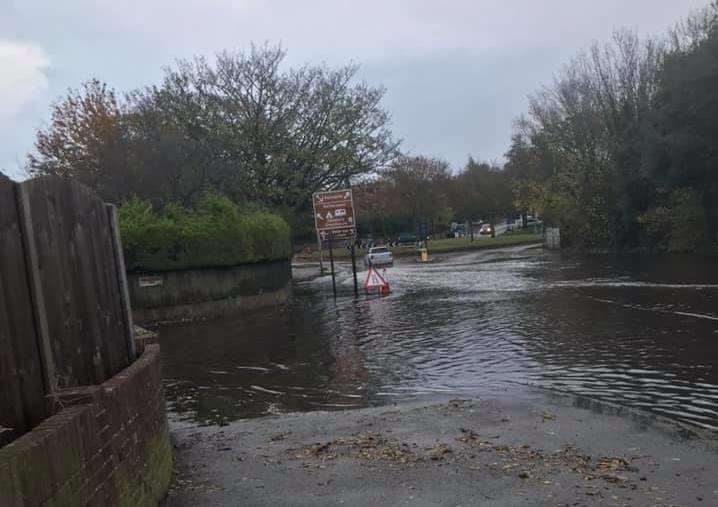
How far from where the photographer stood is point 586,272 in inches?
1120

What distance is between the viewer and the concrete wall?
742 inches

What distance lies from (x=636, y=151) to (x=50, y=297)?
132 ft

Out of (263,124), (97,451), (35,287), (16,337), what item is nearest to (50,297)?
(35,287)

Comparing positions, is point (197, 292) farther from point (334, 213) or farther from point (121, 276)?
point (121, 276)

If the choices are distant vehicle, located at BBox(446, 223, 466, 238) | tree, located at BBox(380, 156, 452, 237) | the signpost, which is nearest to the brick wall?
the signpost

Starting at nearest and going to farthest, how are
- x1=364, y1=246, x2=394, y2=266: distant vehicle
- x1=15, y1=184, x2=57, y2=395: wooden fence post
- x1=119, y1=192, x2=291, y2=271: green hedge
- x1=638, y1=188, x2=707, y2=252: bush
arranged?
x1=15, y1=184, x2=57, y2=395: wooden fence post
x1=119, y1=192, x2=291, y2=271: green hedge
x1=638, y1=188, x2=707, y2=252: bush
x1=364, y1=246, x2=394, y2=266: distant vehicle

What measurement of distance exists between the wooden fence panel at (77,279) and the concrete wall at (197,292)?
1400cm

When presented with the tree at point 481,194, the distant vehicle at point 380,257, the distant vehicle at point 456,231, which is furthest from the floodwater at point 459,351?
the distant vehicle at point 456,231

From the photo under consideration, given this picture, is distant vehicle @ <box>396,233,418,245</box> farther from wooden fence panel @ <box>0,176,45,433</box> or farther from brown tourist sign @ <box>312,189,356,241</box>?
wooden fence panel @ <box>0,176,45,433</box>

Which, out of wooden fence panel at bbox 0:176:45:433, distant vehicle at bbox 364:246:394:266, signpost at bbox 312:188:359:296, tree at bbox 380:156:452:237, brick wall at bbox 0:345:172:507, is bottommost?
distant vehicle at bbox 364:246:394:266

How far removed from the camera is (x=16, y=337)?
11.6ft

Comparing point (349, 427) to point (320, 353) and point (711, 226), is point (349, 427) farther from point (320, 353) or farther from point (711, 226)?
point (711, 226)

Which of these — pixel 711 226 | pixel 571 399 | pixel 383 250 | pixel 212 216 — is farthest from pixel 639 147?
pixel 571 399

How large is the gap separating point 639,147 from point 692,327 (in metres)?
27.8
